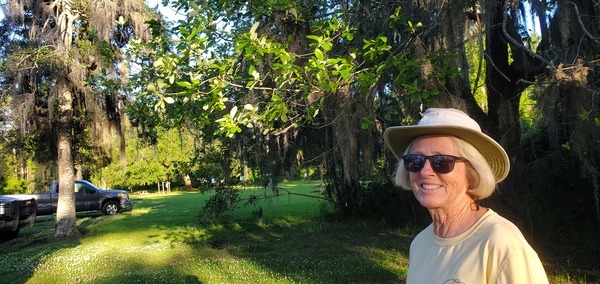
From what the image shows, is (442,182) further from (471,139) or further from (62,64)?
(62,64)

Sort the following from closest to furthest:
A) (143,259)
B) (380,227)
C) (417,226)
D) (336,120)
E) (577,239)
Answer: (336,120) < (577,239) < (143,259) < (417,226) < (380,227)

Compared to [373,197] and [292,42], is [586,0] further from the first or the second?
[373,197]

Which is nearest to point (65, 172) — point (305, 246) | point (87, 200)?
point (305, 246)

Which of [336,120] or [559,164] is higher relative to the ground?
[336,120]

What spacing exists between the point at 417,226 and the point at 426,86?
737 cm

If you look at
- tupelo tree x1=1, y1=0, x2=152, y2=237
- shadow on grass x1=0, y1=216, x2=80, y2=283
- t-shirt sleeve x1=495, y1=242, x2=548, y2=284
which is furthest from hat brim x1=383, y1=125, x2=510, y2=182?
tupelo tree x1=1, y1=0, x2=152, y2=237

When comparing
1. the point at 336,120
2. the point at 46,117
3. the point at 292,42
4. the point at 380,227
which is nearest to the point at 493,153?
the point at 336,120

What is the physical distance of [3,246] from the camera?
1205cm

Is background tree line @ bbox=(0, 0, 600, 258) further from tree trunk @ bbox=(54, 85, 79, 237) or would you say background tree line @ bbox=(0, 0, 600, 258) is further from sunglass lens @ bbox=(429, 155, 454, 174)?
sunglass lens @ bbox=(429, 155, 454, 174)

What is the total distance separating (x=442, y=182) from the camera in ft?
6.13

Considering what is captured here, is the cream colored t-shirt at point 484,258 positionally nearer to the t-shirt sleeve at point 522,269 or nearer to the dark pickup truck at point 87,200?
the t-shirt sleeve at point 522,269

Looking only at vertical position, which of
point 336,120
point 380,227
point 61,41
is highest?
point 61,41

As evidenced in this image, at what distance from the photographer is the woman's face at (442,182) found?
1.85 meters

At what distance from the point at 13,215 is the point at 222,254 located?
6.32 metres
